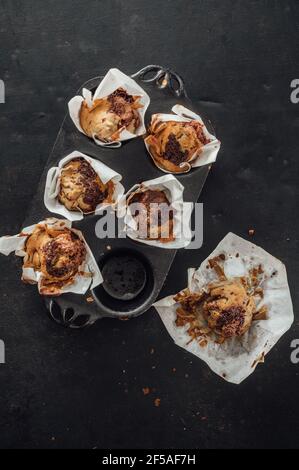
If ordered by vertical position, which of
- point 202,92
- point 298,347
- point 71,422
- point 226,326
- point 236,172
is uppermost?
point 202,92

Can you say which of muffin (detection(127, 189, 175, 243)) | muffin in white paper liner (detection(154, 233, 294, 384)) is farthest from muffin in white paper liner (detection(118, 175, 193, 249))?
muffin in white paper liner (detection(154, 233, 294, 384))

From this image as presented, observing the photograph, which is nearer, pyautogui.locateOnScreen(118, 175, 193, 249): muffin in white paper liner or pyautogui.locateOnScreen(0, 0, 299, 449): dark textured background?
pyautogui.locateOnScreen(118, 175, 193, 249): muffin in white paper liner

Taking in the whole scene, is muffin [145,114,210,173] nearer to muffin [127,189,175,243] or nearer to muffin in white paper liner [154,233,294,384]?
muffin [127,189,175,243]

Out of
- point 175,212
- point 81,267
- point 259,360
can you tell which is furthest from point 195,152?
point 259,360

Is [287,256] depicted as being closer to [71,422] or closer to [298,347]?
[298,347]

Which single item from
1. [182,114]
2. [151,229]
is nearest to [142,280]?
[151,229]

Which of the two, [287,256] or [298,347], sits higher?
[287,256]
